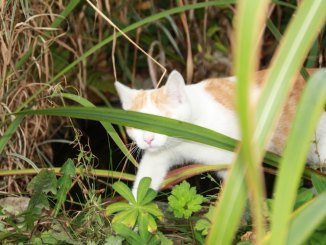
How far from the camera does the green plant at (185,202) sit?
1668mm

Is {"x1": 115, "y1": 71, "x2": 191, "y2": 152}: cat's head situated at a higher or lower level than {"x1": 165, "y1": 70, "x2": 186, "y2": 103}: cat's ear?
lower

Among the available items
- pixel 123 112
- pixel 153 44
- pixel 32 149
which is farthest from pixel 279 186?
pixel 153 44

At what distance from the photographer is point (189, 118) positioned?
82.9 inches

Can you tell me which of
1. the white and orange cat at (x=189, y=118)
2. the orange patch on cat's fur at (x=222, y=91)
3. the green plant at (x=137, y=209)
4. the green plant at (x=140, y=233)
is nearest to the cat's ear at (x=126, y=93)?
the white and orange cat at (x=189, y=118)

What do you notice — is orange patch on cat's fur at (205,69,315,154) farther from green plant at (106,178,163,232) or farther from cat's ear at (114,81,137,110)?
green plant at (106,178,163,232)

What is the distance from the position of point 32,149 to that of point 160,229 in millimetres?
796

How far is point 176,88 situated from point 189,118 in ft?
0.39

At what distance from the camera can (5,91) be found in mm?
2328

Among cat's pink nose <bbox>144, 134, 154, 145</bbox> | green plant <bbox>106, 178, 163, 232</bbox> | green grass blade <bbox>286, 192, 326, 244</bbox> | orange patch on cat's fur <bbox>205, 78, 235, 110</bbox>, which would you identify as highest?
green grass blade <bbox>286, 192, 326, 244</bbox>

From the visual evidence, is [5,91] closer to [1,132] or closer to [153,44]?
[1,132]

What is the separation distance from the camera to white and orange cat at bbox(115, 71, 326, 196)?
204 cm

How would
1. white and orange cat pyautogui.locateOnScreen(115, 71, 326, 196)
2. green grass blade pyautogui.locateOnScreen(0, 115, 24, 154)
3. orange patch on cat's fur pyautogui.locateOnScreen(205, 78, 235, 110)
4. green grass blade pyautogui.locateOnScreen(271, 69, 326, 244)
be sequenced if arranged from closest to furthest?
1. green grass blade pyautogui.locateOnScreen(271, 69, 326, 244)
2. green grass blade pyautogui.locateOnScreen(0, 115, 24, 154)
3. white and orange cat pyautogui.locateOnScreen(115, 71, 326, 196)
4. orange patch on cat's fur pyautogui.locateOnScreen(205, 78, 235, 110)

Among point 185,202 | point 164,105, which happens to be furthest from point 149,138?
point 185,202

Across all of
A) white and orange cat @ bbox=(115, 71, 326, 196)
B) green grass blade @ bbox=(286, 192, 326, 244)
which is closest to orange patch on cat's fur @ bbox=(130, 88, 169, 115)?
white and orange cat @ bbox=(115, 71, 326, 196)
